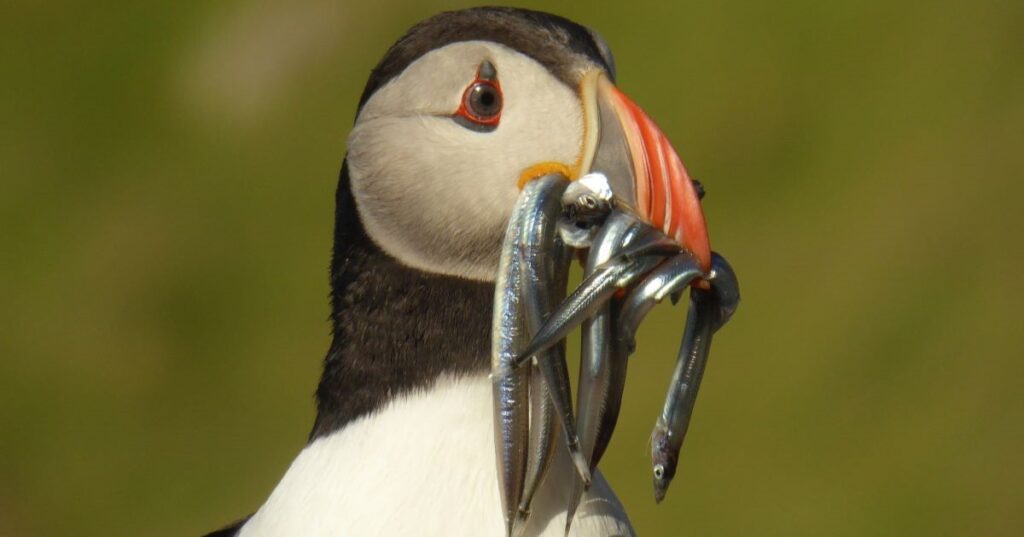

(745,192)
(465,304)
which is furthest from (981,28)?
(465,304)

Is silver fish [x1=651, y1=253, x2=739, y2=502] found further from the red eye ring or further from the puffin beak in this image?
the red eye ring

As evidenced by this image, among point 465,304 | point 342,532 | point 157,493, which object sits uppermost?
point 465,304

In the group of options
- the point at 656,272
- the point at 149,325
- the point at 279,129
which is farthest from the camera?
the point at 279,129

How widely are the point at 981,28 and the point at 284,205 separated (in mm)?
3723

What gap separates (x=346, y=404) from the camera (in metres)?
3.15

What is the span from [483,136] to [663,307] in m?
5.29

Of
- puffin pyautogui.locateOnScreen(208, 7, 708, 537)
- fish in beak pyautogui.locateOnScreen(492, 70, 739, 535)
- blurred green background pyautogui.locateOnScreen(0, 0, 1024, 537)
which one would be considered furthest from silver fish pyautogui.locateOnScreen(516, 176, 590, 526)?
blurred green background pyautogui.locateOnScreen(0, 0, 1024, 537)

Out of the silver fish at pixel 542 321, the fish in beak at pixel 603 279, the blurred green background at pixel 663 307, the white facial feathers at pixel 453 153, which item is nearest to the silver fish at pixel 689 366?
the fish in beak at pixel 603 279

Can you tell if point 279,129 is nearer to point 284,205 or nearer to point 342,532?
point 284,205

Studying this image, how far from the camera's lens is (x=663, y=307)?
8.27 meters

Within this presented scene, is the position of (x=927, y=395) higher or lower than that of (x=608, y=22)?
lower

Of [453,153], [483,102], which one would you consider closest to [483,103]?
[483,102]

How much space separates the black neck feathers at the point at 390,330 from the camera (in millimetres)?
3064

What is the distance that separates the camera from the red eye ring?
3.05 m
